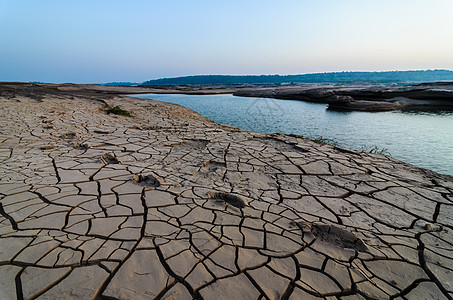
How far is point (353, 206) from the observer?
253 centimetres

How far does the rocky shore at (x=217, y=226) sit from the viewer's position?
56.1 inches

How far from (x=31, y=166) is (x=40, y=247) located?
6.76 ft

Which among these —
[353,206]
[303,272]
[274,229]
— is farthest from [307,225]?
[353,206]

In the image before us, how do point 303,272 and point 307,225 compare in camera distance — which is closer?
point 303,272

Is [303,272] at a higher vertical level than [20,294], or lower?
lower

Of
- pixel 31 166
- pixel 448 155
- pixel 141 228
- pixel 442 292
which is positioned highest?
pixel 31 166

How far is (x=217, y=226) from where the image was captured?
200cm

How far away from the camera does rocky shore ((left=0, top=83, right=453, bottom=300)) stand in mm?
1424

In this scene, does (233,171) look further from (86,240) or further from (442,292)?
(442,292)

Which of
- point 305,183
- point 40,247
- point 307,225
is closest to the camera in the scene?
point 40,247

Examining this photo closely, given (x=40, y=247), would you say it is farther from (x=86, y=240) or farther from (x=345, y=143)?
(x=345, y=143)

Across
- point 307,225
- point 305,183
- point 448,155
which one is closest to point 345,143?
point 448,155

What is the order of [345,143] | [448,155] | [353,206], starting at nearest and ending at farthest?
[353,206] < [448,155] < [345,143]

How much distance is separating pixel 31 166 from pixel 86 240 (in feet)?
7.16
